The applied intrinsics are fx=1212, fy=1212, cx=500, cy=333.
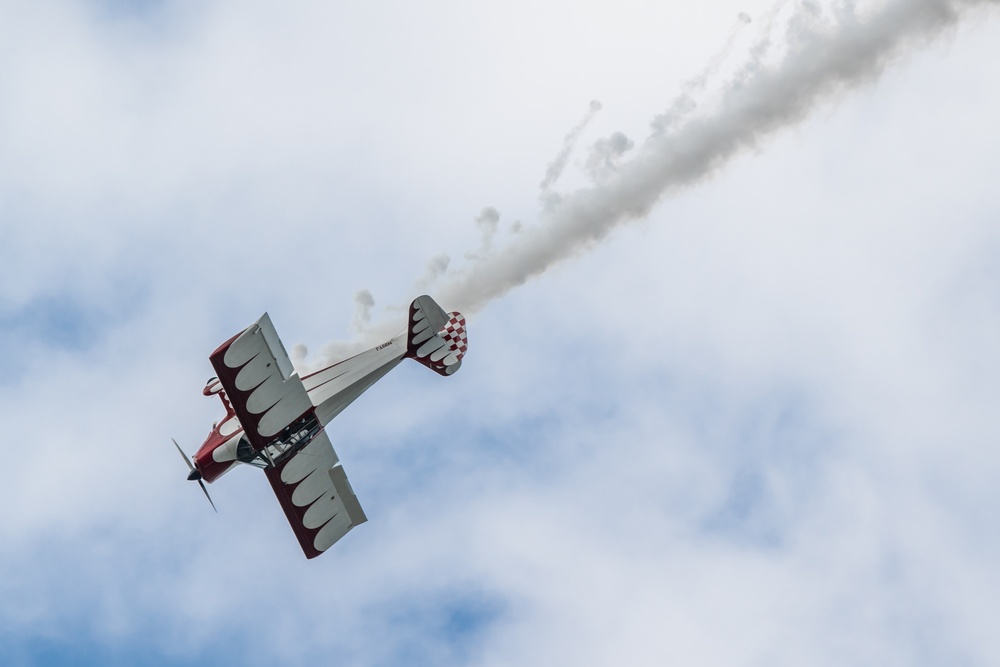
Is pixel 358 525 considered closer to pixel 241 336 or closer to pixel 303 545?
pixel 303 545

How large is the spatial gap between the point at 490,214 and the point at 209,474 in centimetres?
1173

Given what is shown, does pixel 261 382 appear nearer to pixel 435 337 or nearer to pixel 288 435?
pixel 288 435

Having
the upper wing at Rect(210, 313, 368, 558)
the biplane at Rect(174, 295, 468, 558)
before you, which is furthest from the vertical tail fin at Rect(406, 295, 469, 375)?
the upper wing at Rect(210, 313, 368, 558)

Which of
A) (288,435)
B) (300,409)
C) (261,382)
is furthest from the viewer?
(288,435)

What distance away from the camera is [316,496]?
37.0 meters

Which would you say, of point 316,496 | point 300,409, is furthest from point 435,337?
point 316,496

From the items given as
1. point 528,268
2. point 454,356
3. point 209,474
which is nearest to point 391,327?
point 454,356

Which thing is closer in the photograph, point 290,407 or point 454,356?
point 290,407

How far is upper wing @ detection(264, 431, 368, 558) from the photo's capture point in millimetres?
36125

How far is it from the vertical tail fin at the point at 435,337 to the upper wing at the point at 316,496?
389cm

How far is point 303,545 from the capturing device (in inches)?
1469

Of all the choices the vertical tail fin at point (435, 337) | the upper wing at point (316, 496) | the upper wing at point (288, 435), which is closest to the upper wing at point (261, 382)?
the upper wing at point (288, 435)

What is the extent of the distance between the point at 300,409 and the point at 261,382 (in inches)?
65.6

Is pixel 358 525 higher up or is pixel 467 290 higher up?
pixel 467 290
